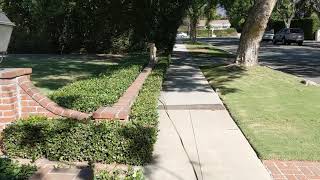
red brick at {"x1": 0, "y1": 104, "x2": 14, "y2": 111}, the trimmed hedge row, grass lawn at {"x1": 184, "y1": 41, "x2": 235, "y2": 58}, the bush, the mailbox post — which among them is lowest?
grass lawn at {"x1": 184, "y1": 41, "x2": 235, "y2": 58}

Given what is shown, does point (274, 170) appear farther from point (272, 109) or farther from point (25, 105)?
point (272, 109)

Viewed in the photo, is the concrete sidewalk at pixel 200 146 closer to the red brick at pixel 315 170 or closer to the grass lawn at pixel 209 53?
the red brick at pixel 315 170

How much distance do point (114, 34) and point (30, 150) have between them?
69.8 ft

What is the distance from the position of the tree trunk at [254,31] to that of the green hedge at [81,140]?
1093 centimetres

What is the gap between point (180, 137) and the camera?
7.40m

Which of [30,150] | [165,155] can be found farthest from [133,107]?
[30,150]

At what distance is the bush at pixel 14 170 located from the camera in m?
4.95

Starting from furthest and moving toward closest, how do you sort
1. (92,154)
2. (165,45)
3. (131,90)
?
(165,45), (131,90), (92,154)

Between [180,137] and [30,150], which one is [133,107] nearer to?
[180,137]

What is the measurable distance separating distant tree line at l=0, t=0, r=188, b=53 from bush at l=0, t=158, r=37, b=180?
20.6 m

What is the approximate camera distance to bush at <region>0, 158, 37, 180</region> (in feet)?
16.3

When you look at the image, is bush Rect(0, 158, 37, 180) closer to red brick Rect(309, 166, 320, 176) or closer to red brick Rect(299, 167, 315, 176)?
red brick Rect(299, 167, 315, 176)

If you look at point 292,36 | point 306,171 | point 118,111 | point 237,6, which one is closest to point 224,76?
point 118,111

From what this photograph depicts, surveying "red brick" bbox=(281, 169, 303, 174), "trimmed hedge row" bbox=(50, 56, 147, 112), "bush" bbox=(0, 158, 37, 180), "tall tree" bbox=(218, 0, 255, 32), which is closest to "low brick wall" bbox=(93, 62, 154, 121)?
"trimmed hedge row" bbox=(50, 56, 147, 112)
